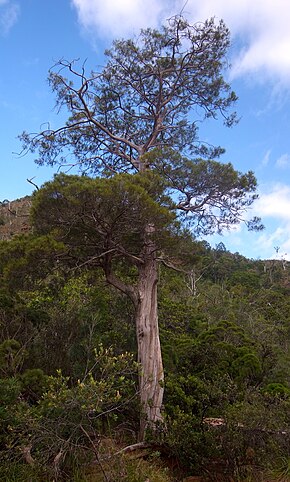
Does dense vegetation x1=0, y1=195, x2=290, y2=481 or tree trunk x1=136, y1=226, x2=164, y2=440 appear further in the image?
tree trunk x1=136, y1=226, x2=164, y2=440

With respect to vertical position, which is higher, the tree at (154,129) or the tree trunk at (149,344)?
the tree at (154,129)

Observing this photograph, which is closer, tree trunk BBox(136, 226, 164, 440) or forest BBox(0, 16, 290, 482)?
forest BBox(0, 16, 290, 482)

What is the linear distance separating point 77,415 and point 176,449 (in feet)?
5.95

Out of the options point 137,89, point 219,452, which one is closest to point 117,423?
point 219,452

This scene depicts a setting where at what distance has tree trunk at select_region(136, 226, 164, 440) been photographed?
22.6 ft

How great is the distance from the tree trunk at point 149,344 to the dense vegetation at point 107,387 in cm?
23

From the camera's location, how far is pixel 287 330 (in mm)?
22078

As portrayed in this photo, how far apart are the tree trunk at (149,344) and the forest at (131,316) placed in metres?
0.02

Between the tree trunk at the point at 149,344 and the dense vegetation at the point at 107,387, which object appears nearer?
the dense vegetation at the point at 107,387

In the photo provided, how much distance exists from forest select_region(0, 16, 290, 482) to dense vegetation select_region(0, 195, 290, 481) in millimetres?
27

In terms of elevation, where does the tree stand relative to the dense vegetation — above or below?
above

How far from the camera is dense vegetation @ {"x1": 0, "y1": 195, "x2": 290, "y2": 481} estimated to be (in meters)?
5.09

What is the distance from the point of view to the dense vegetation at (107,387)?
5.09 meters

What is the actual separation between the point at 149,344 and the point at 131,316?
2.41m
